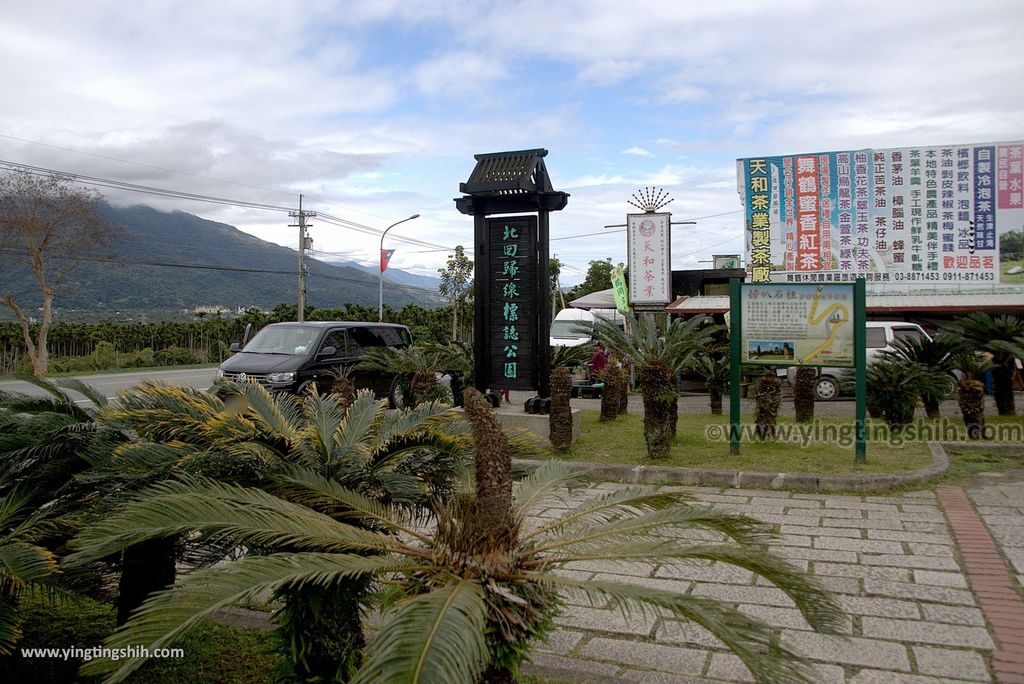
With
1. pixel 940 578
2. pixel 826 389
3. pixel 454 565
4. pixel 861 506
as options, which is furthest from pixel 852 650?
pixel 826 389

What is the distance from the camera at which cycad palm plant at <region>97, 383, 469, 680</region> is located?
3230 mm

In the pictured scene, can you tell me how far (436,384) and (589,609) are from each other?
20.2ft

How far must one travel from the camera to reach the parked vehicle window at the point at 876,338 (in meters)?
16.7

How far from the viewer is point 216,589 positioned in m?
2.54

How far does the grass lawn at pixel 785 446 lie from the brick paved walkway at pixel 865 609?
1.60 m

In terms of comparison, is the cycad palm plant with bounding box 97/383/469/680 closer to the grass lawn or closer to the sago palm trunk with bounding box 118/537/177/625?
the sago palm trunk with bounding box 118/537/177/625

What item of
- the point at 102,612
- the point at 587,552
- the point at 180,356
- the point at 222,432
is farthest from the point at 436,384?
the point at 180,356

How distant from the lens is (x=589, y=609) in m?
4.72

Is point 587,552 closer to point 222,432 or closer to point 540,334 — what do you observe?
point 222,432

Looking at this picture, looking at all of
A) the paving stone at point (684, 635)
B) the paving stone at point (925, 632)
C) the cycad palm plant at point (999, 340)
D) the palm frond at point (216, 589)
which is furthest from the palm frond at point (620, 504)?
the cycad palm plant at point (999, 340)

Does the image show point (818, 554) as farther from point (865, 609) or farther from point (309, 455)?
point (309, 455)

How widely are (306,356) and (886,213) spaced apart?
15324 millimetres

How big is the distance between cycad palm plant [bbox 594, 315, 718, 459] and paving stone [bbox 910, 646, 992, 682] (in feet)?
15.8

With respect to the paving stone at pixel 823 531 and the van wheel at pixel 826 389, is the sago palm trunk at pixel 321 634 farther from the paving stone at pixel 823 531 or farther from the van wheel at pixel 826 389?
the van wheel at pixel 826 389
